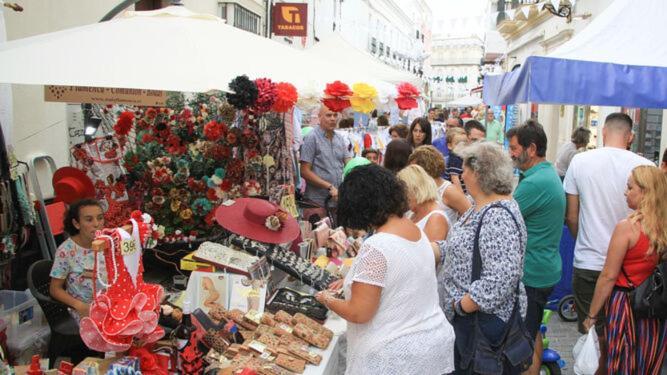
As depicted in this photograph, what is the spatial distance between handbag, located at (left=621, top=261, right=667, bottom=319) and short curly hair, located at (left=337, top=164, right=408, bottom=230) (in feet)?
5.75

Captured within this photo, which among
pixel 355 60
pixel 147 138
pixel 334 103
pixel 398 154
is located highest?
pixel 355 60

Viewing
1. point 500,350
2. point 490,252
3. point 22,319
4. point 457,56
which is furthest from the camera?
point 457,56

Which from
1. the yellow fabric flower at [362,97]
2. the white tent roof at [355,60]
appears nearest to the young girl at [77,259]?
the yellow fabric flower at [362,97]

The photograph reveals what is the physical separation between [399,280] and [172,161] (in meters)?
2.59

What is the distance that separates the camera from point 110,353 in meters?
2.31

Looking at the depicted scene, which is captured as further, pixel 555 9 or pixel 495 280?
pixel 555 9

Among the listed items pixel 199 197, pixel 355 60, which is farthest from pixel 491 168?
pixel 355 60

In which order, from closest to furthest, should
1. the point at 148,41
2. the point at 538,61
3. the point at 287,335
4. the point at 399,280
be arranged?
1. the point at 399,280
2. the point at 287,335
3. the point at 148,41
4. the point at 538,61

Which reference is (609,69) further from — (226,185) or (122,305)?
(122,305)

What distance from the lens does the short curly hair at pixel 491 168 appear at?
2.84m

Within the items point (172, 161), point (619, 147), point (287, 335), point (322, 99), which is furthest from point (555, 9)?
point (287, 335)

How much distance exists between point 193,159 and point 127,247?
2108 mm

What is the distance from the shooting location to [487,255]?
2.71 meters

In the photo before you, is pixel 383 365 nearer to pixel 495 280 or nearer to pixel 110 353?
pixel 495 280
